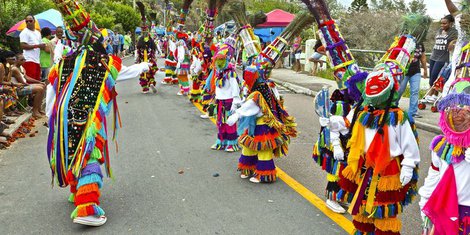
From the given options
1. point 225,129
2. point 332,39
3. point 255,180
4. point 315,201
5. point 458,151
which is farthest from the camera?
point 225,129

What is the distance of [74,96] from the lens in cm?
433

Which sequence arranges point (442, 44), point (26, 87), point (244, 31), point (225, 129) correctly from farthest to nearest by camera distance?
1. point (26, 87)
2. point (442, 44)
3. point (225, 129)
4. point (244, 31)

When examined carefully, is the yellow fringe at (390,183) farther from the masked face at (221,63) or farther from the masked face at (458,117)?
the masked face at (221,63)

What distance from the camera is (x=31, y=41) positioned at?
1083 centimetres

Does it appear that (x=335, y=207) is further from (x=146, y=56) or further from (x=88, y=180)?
(x=146, y=56)

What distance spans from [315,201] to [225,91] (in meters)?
2.62

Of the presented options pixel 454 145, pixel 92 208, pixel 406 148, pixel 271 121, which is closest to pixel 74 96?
pixel 92 208

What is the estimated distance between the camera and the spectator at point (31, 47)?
1074 cm

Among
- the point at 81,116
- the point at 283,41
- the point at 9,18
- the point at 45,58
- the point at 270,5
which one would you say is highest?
the point at 270,5

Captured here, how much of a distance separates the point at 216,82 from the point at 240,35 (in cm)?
96

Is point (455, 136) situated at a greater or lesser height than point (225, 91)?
greater

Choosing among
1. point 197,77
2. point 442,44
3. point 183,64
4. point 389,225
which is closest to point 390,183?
point 389,225

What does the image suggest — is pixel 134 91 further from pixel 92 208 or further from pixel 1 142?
pixel 92 208

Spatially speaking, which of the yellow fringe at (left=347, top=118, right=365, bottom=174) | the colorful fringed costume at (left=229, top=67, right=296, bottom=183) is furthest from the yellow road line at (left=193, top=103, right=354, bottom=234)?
the yellow fringe at (left=347, top=118, right=365, bottom=174)
